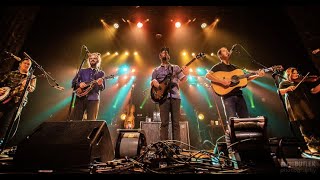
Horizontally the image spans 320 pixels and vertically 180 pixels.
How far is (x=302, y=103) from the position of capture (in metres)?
4.60

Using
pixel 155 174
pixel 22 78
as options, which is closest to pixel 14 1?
pixel 155 174

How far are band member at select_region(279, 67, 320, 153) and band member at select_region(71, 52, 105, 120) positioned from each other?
14.4 feet

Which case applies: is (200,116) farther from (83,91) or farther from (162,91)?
(83,91)

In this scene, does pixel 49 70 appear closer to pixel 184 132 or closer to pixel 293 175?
pixel 184 132

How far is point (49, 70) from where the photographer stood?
6.38 metres

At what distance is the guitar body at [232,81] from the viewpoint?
13.1 feet

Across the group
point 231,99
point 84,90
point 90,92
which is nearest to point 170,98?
point 231,99

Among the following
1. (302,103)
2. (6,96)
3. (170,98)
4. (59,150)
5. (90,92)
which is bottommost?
(59,150)

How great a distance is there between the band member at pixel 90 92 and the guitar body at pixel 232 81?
8.50ft

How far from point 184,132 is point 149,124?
3.62 feet

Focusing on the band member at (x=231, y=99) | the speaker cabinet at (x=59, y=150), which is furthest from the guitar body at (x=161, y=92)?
the speaker cabinet at (x=59, y=150)

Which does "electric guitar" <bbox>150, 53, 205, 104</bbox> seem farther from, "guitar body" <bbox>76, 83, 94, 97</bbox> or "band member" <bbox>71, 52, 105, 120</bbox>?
"guitar body" <bbox>76, 83, 94, 97</bbox>

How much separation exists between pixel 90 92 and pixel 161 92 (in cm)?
159

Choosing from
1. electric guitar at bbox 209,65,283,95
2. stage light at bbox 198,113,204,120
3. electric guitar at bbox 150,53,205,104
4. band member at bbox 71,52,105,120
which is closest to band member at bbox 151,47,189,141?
electric guitar at bbox 150,53,205,104
